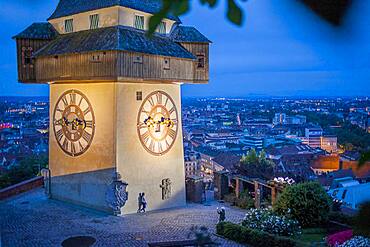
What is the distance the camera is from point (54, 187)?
1605 centimetres

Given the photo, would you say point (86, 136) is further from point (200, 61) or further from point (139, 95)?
point (200, 61)

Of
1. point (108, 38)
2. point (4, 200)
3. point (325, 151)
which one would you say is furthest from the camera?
point (325, 151)

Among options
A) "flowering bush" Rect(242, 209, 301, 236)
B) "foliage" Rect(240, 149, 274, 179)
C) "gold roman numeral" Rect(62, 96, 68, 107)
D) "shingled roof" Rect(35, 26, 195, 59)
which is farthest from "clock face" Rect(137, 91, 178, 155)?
"flowering bush" Rect(242, 209, 301, 236)

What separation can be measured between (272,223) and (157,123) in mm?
5424

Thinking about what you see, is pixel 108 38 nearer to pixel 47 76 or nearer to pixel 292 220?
pixel 47 76

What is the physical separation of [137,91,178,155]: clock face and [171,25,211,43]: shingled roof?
2257 mm

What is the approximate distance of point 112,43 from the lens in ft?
43.0

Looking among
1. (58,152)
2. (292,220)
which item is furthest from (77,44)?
(292,220)

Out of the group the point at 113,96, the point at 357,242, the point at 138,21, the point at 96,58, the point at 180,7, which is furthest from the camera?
the point at 138,21

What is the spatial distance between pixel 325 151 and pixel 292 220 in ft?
82.9

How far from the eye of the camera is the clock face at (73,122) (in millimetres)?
14531

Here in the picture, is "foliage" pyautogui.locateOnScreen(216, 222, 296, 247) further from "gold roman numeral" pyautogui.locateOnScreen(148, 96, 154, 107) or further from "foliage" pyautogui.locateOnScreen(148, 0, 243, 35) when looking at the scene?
"foliage" pyautogui.locateOnScreen(148, 0, 243, 35)

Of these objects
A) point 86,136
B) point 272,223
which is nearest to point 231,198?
point 272,223

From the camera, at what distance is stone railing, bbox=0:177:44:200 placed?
637 inches
